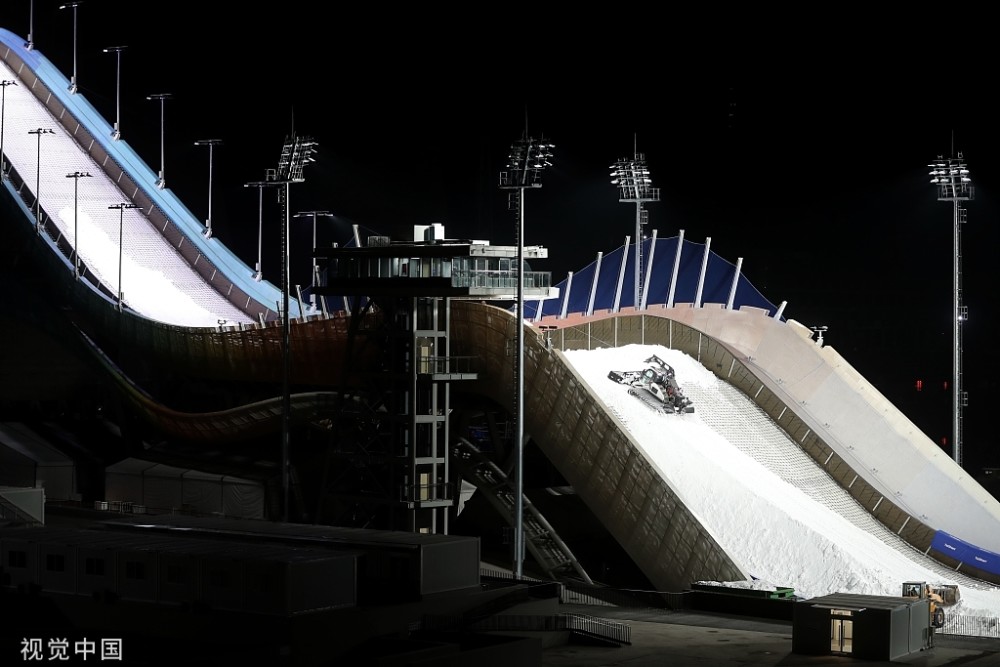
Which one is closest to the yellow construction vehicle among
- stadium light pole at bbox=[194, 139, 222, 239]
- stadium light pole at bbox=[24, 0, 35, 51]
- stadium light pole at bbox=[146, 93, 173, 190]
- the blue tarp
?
the blue tarp

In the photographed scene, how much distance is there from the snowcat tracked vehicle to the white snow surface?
281 mm

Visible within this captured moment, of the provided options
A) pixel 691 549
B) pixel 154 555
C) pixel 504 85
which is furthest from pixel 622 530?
pixel 504 85

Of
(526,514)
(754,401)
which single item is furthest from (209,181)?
(526,514)

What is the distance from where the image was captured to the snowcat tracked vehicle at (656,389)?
4347 cm

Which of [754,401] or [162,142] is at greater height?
[162,142]

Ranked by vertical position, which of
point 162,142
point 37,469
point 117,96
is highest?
point 117,96

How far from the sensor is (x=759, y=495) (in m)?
38.8

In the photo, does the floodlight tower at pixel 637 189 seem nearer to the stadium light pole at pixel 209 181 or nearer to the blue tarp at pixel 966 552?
the blue tarp at pixel 966 552

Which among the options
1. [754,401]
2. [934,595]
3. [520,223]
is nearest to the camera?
[934,595]

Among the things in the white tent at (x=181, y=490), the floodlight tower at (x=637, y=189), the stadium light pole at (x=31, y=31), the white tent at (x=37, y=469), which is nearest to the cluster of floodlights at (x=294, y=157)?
the white tent at (x=181, y=490)

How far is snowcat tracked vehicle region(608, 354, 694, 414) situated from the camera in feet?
143

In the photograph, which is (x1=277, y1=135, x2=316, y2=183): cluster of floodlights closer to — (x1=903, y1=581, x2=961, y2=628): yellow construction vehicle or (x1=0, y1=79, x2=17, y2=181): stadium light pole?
(x1=903, y1=581, x2=961, y2=628): yellow construction vehicle

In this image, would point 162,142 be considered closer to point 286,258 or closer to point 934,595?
point 286,258

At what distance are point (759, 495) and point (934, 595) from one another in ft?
20.3
